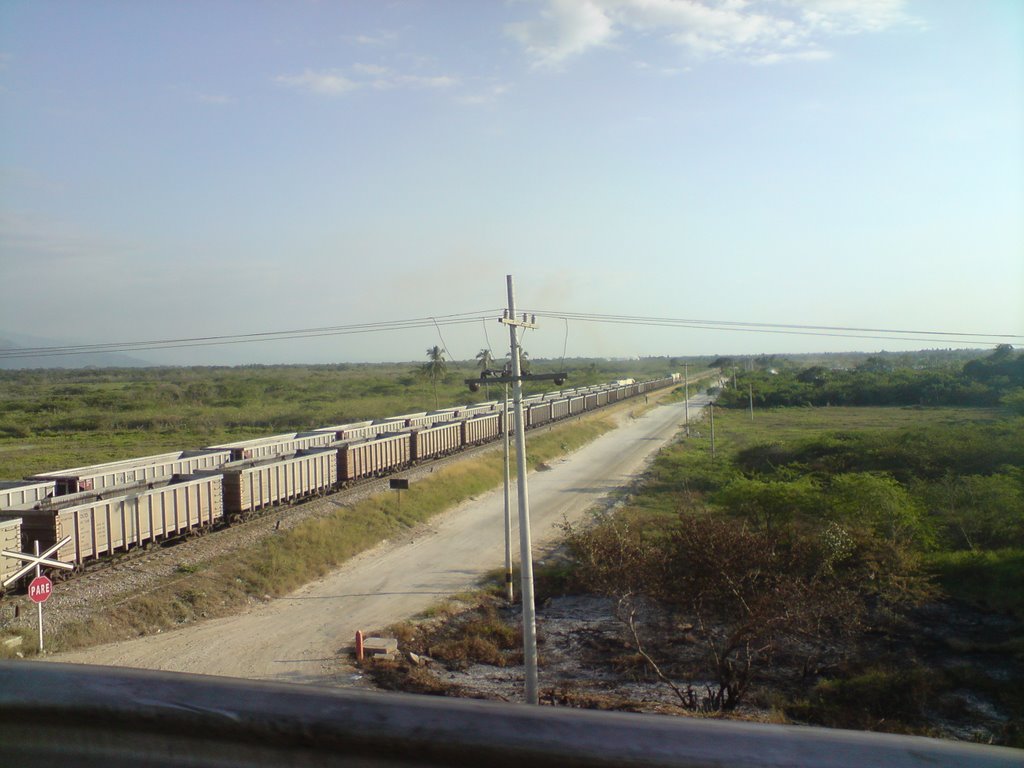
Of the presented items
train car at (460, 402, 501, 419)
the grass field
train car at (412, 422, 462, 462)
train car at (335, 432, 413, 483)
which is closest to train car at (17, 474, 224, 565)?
train car at (335, 432, 413, 483)

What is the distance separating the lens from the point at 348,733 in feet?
5.12

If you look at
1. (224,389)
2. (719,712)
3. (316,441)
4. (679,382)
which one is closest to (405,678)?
(719,712)

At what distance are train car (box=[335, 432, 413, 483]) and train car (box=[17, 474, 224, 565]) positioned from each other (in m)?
7.76

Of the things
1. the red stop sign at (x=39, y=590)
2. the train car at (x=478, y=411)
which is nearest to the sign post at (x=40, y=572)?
the red stop sign at (x=39, y=590)

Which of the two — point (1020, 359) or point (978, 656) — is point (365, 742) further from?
point (1020, 359)

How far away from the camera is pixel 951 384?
164ft

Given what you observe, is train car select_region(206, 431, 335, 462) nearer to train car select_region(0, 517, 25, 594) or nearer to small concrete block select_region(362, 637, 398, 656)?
train car select_region(0, 517, 25, 594)

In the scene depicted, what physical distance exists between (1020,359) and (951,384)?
4.17 meters

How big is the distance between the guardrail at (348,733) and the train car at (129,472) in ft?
69.2

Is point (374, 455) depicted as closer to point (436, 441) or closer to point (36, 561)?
point (436, 441)

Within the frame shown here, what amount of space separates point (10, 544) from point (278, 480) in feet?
33.4

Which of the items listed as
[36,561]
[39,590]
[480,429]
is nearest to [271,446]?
[480,429]

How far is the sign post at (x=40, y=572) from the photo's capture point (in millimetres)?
13812

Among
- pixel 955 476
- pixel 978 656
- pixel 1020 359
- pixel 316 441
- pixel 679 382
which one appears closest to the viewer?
pixel 978 656
